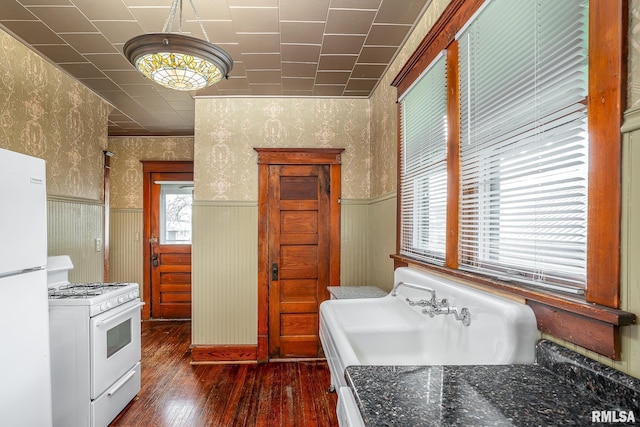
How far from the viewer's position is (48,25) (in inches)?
94.7

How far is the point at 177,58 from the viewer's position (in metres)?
1.82

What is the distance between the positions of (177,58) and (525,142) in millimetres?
1641

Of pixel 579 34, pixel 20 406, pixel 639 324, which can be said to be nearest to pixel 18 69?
pixel 20 406

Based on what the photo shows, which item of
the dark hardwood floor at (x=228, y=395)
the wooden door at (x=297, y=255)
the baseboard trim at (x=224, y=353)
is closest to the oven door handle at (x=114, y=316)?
the dark hardwood floor at (x=228, y=395)

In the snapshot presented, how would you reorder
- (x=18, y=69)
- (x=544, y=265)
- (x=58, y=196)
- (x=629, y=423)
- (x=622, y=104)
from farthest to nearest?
(x=58, y=196)
(x=18, y=69)
(x=544, y=265)
(x=622, y=104)
(x=629, y=423)

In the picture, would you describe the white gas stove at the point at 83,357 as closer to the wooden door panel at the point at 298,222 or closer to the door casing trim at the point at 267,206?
the door casing trim at the point at 267,206

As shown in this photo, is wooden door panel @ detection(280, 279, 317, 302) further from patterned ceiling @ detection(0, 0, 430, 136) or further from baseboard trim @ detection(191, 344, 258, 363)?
patterned ceiling @ detection(0, 0, 430, 136)

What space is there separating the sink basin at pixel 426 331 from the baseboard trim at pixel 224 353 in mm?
2171

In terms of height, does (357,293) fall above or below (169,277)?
above

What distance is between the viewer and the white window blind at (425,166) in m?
1.99

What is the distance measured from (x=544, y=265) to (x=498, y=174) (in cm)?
43

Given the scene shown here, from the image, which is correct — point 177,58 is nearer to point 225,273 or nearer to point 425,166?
point 425,166

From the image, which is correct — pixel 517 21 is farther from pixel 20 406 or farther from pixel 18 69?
pixel 18 69

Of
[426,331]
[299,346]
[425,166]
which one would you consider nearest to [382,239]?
[425,166]
